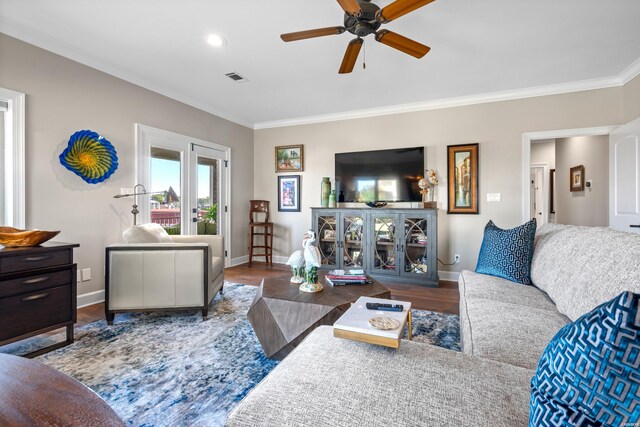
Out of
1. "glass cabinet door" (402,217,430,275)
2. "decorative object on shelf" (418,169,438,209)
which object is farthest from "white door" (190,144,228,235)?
"decorative object on shelf" (418,169,438,209)

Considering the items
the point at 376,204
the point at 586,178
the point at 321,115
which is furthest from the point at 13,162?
the point at 586,178

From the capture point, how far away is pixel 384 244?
397 centimetres

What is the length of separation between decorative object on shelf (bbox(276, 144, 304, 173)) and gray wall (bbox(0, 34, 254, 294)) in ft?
5.91

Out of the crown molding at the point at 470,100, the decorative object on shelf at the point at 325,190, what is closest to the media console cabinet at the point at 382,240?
the decorative object on shelf at the point at 325,190

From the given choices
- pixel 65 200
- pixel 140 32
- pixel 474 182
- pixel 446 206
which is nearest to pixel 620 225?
pixel 474 182

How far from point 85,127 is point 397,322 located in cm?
342

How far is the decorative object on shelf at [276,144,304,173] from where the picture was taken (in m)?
4.97

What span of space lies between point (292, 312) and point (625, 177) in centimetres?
360

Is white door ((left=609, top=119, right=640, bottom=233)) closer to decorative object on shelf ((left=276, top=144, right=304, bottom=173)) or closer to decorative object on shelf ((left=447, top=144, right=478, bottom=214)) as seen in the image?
decorative object on shelf ((left=447, top=144, right=478, bottom=214))

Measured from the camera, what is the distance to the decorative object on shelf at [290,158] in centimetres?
497

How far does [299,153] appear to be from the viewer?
16.3 ft

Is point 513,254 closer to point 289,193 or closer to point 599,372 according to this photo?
point 599,372

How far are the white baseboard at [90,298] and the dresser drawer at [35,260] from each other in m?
1.00

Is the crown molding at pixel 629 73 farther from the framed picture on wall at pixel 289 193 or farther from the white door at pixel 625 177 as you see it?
the framed picture on wall at pixel 289 193
